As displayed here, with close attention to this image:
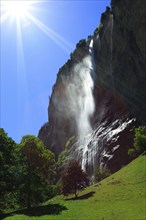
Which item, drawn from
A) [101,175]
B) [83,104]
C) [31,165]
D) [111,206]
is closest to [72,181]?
[31,165]

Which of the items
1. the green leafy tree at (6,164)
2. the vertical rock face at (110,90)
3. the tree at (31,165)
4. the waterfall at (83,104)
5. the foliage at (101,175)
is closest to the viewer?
the green leafy tree at (6,164)

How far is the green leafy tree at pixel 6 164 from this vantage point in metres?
38.7

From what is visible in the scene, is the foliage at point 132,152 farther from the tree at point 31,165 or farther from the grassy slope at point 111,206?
the tree at point 31,165

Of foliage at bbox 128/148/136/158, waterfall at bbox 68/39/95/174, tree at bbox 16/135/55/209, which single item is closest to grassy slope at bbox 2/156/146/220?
tree at bbox 16/135/55/209

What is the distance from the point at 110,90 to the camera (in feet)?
308

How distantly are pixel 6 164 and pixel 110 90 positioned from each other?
2337 inches

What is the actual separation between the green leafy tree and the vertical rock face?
1292 inches

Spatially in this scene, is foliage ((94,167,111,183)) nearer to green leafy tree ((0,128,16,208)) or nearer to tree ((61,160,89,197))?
tree ((61,160,89,197))

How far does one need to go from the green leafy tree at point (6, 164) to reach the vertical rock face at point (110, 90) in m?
32.8

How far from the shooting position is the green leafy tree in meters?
38.7

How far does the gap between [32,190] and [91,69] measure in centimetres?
7107

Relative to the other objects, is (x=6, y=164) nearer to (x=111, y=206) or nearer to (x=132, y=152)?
(x=111, y=206)

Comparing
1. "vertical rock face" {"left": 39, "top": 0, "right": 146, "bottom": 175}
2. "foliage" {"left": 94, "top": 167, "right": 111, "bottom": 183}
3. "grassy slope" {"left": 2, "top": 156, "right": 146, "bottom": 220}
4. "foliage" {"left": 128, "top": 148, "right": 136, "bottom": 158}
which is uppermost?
"vertical rock face" {"left": 39, "top": 0, "right": 146, "bottom": 175}

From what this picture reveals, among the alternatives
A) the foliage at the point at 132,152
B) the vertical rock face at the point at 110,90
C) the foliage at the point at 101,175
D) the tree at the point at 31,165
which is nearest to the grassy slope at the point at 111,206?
the tree at the point at 31,165
